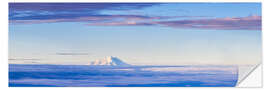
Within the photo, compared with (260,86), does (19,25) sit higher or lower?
higher

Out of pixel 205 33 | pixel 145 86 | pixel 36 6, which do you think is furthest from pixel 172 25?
pixel 36 6

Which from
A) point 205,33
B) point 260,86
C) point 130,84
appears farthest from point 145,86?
point 260,86

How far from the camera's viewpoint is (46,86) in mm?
5742

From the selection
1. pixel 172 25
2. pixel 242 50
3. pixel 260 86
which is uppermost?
pixel 172 25

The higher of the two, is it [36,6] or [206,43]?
[36,6]

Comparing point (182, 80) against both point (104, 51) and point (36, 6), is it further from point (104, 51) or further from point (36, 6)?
point (36, 6)

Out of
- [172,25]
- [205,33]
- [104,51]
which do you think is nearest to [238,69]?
[205,33]

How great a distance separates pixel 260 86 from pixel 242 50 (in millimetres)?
549

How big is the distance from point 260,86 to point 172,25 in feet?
4.83

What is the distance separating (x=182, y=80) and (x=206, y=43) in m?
0.62

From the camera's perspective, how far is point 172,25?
5.75 meters

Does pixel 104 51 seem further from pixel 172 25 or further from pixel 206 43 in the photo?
pixel 206 43

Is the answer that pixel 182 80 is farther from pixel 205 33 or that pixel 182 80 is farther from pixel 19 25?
pixel 19 25

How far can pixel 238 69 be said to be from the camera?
18.7ft
